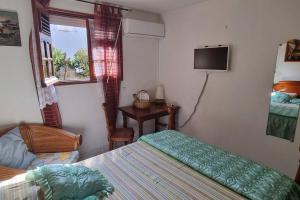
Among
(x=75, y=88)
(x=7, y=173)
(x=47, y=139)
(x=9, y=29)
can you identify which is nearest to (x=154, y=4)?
(x=75, y=88)

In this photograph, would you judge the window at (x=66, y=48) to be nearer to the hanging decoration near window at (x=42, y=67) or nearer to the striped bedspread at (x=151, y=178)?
the hanging decoration near window at (x=42, y=67)

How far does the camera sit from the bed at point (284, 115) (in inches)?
75.6

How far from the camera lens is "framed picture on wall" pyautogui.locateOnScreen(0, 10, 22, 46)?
1.97 metres

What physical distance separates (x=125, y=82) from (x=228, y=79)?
1.53 m

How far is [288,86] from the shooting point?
1940 millimetres

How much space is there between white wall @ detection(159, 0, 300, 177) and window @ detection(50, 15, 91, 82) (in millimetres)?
1360

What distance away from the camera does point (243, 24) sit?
2.18 m

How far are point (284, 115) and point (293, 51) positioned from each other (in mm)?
658

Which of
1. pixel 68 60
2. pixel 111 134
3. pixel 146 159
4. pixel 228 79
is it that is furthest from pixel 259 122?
pixel 68 60

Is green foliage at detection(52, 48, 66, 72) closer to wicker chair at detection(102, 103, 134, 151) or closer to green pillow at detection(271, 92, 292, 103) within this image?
wicker chair at detection(102, 103, 134, 151)

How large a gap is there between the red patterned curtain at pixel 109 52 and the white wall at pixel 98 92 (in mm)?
111

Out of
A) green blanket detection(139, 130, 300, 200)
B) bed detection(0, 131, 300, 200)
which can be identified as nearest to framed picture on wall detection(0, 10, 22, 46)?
bed detection(0, 131, 300, 200)

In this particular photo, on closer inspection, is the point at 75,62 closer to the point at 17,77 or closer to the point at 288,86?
the point at 17,77

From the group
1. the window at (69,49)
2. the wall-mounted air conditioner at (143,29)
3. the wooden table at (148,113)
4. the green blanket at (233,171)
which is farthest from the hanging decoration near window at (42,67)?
the green blanket at (233,171)
